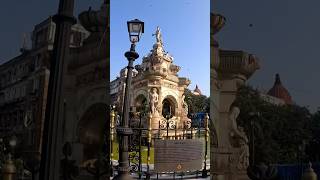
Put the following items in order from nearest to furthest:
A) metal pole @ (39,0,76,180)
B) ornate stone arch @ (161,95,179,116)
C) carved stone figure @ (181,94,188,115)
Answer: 1. metal pole @ (39,0,76,180)
2. carved stone figure @ (181,94,188,115)
3. ornate stone arch @ (161,95,179,116)

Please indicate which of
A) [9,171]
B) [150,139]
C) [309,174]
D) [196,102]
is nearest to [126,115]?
[150,139]

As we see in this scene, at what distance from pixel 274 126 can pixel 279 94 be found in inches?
20.3

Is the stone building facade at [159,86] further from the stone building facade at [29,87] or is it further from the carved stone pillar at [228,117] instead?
the stone building facade at [29,87]

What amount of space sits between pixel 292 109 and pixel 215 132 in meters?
1.26

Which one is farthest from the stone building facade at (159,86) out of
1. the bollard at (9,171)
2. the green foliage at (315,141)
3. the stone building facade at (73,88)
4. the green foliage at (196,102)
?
the bollard at (9,171)

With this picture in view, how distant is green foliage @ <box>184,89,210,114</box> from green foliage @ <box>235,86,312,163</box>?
0.53 m

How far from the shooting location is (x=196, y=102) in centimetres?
734

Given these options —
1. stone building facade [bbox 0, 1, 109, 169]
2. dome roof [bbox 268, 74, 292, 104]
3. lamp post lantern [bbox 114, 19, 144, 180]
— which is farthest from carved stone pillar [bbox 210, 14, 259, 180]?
stone building facade [bbox 0, 1, 109, 169]

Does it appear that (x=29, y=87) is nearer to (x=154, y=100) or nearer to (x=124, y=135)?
(x=124, y=135)

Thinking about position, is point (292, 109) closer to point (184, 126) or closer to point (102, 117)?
point (184, 126)

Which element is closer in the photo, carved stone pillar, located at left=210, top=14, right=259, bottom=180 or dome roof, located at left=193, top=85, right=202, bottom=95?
carved stone pillar, located at left=210, top=14, right=259, bottom=180

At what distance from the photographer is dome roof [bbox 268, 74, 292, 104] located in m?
6.71

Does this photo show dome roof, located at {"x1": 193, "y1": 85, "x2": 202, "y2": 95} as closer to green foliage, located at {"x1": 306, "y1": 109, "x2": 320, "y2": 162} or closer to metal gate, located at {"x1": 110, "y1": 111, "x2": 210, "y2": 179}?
metal gate, located at {"x1": 110, "y1": 111, "x2": 210, "y2": 179}

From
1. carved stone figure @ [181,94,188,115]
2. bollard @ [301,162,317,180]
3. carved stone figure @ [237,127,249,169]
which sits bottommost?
bollard @ [301,162,317,180]
